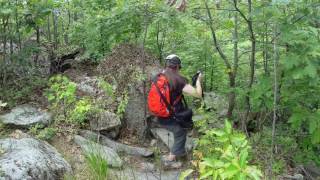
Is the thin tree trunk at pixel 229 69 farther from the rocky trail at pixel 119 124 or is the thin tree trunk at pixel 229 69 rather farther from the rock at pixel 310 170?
the rock at pixel 310 170

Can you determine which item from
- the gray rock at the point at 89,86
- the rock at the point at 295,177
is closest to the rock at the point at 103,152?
the gray rock at the point at 89,86

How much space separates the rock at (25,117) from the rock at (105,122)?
31.5 inches

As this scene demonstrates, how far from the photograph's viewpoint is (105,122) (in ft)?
27.6

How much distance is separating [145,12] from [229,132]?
5436 mm

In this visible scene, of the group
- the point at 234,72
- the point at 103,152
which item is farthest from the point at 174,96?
the point at 103,152

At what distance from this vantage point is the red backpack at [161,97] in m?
7.67

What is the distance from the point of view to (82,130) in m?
8.13

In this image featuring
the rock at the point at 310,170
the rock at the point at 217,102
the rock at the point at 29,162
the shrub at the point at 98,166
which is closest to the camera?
the shrub at the point at 98,166

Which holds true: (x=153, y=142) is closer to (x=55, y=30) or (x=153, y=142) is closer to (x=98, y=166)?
(x=98, y=166)

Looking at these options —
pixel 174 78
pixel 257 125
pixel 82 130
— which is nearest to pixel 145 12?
pixel 174 78

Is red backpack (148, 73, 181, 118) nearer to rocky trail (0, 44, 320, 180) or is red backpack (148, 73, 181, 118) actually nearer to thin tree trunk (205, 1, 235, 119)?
rocky trail (0, 44, 320, 180)

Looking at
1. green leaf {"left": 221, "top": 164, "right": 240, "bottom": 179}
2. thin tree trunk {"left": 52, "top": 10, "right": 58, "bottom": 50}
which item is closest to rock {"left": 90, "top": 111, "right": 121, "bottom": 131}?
thin tree trunk {"left": 52, "top": 10, "right": 58, "bottom": 50}

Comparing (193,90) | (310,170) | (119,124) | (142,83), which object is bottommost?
(310,170)

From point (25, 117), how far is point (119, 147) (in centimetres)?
173
